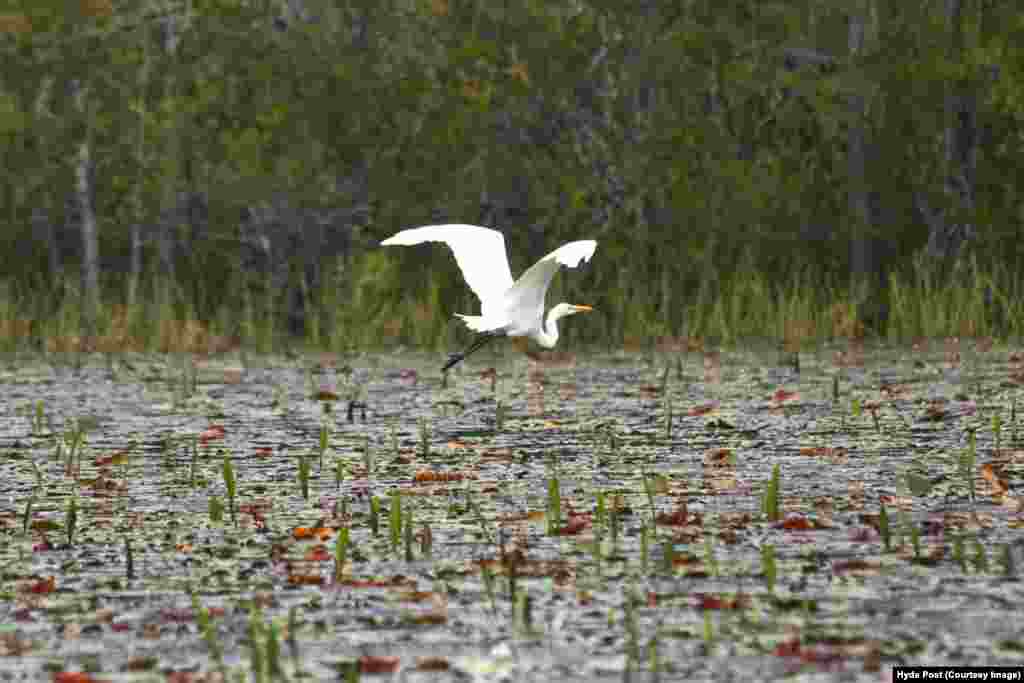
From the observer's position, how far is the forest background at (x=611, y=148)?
2192cm

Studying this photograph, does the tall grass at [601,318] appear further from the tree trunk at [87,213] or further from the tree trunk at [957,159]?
the tree trunk at [87,213]

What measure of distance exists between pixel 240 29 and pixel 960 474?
1844cm

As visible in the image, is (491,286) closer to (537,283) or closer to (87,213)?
(537,283)

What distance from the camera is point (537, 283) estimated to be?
1148cm

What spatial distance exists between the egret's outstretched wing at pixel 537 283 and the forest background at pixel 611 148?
7.84m

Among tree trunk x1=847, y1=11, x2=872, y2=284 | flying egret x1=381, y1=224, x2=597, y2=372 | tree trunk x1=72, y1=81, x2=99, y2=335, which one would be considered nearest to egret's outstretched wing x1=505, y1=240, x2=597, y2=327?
flying egret x1=381, y1=224, x2=597, y2=372

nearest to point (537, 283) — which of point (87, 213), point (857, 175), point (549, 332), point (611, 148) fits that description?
point (549, 332)

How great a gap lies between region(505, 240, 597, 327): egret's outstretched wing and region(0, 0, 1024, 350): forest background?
784 centimetres

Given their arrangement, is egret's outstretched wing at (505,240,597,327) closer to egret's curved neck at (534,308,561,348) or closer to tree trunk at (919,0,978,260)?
egret's curved neck at (534,308,561,348)

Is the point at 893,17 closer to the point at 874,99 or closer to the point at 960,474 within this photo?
the point at 874,99

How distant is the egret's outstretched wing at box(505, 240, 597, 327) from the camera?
393 inches

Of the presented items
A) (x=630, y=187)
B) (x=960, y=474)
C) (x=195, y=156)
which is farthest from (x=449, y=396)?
(x=195, y=156)

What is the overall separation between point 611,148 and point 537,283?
1126 cm

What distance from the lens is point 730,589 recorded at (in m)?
5.42
